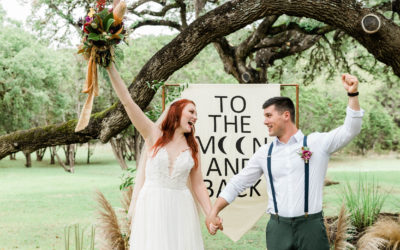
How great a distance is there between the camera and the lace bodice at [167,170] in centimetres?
362

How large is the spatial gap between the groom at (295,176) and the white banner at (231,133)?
2.47 metres

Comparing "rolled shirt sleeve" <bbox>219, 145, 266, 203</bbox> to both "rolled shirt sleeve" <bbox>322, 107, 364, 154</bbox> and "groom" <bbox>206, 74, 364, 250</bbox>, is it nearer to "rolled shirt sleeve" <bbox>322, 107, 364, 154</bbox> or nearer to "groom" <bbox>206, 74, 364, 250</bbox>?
"groom" <bbox>206, 74, 364, 250</bbox>

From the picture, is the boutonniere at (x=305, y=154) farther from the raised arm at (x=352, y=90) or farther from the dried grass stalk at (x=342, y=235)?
the dried grass stalk at (x=342, y=235)

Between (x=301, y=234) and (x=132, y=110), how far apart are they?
5.17 feet

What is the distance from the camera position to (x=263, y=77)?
1115 centimetres

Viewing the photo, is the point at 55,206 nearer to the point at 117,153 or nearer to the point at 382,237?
the point at 117,153

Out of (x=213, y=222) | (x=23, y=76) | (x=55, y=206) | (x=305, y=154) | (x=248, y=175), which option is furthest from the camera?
(x=23, y=76)

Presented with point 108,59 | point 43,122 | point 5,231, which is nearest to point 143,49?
point 43,122

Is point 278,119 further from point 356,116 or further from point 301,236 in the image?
point 301,236

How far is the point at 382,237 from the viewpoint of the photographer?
225 inches

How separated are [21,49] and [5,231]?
12450 millimetres

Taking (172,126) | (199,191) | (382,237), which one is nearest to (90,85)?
(172,126)

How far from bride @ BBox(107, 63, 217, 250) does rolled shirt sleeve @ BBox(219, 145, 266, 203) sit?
1.09 ft

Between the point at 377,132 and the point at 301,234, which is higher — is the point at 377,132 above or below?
below
